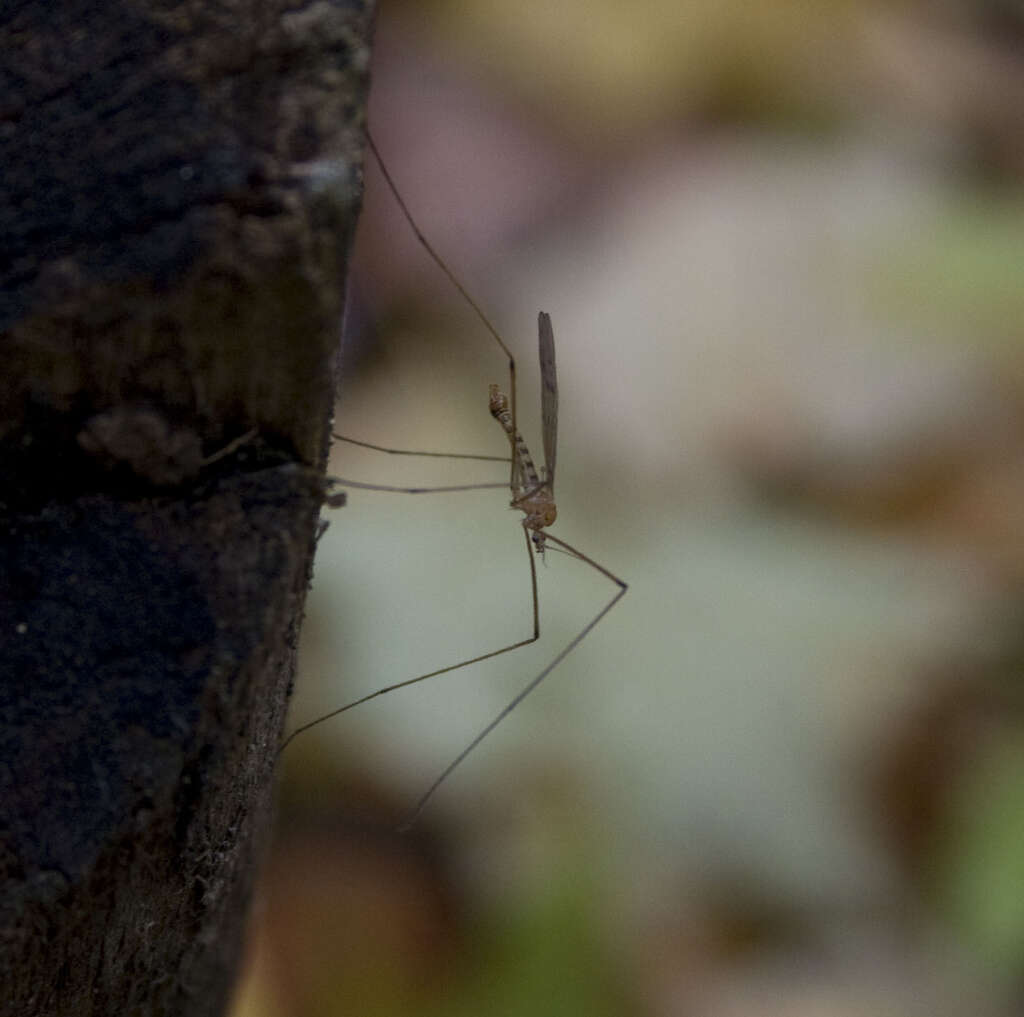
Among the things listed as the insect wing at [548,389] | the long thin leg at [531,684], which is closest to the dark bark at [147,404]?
the long thin leg at [531,684]

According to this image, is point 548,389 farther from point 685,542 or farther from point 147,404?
point 685,542

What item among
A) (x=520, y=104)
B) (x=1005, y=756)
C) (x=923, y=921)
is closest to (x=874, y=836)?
(x=923, y=921)

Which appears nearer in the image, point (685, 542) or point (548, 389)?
point (548, 389)

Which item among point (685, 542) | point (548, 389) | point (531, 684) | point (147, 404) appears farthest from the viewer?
point (685, 542)

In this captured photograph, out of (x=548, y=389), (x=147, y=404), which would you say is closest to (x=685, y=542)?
(x=548, y=389)

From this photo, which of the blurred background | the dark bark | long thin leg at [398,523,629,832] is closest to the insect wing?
long thin leg at [398,523,629,832]

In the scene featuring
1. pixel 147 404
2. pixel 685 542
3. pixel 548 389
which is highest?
pixel 685 542
